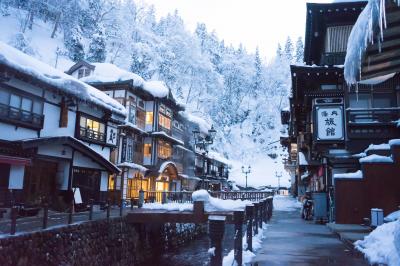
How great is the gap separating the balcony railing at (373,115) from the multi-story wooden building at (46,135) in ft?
51.2

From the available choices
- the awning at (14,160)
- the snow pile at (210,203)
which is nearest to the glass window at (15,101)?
the awning at (14,160)

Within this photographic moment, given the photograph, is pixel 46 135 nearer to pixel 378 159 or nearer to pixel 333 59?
pixel 333 59

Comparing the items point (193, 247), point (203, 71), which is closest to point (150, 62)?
point (203, 71)

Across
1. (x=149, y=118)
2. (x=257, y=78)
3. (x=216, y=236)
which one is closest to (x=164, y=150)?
(x=149, y=118)

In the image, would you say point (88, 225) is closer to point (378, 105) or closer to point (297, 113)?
point (378, 105)

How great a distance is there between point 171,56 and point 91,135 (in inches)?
1948

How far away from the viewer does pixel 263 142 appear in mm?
105875

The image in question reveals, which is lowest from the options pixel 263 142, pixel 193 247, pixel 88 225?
pixel 193 247

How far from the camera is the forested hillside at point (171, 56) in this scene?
67688 millimetres

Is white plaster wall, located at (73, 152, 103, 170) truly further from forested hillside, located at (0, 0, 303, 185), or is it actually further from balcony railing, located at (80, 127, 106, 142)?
forested hillside, located at (0, 0, 303, 185)

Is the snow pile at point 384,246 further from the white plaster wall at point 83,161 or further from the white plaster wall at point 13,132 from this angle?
the white plaster wall at point 83,161

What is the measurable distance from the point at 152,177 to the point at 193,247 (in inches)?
571

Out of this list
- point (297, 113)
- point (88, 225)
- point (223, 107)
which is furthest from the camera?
point (223, 107)

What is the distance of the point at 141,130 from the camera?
120 feet
